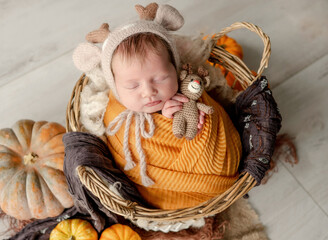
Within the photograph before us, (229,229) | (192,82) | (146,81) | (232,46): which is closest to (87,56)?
(146,81)

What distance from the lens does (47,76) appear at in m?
1.71

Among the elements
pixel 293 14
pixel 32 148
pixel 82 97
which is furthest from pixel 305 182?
pixel 32 148

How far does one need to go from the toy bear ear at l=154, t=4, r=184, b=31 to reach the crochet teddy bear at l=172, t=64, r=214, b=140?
169mm

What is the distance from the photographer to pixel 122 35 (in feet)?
3.43

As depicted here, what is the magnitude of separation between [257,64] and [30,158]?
4.09 ft

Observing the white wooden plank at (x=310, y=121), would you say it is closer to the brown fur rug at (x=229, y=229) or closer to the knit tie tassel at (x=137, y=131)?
the brown fur rug at (x=229, y=229)

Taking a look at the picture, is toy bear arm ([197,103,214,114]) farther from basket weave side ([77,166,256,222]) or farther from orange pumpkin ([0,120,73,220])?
orange pumpkin ([0,120,73,220])

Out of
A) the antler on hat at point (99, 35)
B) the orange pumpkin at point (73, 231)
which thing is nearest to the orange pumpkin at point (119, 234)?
the orange pumpkin at point (73, 231)

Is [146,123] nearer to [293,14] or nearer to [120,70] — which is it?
[120,70]

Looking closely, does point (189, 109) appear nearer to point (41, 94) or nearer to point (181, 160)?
point (181, 160)

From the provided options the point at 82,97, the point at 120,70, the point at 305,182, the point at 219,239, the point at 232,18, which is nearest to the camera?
the point at 120,70

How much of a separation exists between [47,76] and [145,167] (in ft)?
2.89

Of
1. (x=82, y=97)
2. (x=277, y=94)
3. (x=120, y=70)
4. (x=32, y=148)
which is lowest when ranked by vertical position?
(x=277, y=94)

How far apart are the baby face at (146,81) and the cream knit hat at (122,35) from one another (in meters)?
0.04
